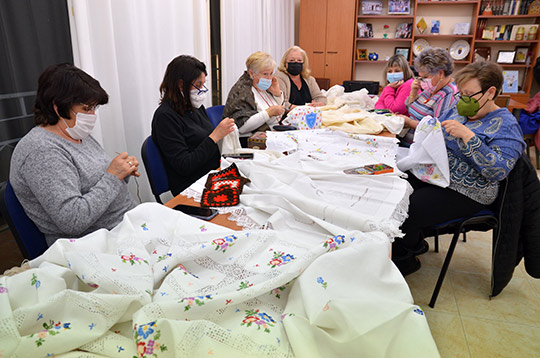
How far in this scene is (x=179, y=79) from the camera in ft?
6.61

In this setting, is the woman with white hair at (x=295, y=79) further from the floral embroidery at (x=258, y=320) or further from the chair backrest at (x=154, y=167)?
the floral embroidery at (x=258, y=320)

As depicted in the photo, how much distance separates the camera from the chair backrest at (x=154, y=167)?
1889mm

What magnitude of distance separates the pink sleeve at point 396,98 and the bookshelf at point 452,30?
3273 millimetres

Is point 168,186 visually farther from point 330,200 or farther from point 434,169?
point 434,169

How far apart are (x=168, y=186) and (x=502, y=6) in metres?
6.10

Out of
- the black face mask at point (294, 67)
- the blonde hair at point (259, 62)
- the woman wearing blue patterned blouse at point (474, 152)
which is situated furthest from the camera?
the black face mask at point (294, 67)

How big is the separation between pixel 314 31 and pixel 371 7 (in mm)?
1018

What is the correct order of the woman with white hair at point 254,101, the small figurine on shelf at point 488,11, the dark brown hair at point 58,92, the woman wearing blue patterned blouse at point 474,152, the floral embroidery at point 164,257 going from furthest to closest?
the small figurine on shelf at point 488,11 < the woman with white hair at point 254,101 < the woman wearing blue patterned blouse at point 474,152 < the dark brown hair at point 58,92 < the floral embroidery at point 164,257

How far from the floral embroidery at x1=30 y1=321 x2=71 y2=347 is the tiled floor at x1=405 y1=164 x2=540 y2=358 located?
1664 millimetres

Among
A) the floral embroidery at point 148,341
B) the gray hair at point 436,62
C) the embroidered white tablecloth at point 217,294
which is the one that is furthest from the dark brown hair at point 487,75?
the floral embroidery at point 148,341

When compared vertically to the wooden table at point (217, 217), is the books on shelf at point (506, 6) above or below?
above

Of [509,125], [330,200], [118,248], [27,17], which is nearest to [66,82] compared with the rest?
[118,248]

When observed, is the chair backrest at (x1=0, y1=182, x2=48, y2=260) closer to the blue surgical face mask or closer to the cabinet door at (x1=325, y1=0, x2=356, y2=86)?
the blue surgical face mask

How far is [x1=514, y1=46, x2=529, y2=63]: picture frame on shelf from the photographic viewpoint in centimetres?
580
